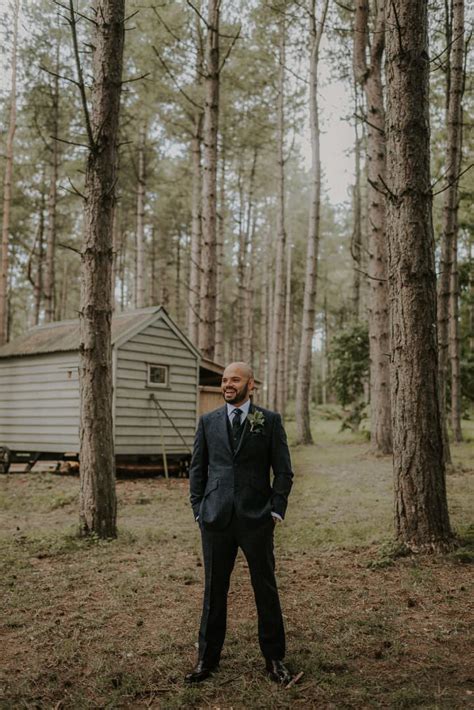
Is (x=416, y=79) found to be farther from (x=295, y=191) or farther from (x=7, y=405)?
(x=295, y=191)

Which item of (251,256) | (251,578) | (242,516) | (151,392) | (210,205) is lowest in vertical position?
(251,578)

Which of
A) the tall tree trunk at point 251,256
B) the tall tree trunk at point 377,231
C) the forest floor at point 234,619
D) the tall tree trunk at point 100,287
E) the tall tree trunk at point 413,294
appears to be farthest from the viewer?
the tall tree trunk at point 251,256

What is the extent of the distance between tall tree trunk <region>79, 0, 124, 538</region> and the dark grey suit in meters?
3.37

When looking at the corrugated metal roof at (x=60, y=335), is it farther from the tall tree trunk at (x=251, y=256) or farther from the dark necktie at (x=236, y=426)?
the tall tree trunk at (x=251, y=256)

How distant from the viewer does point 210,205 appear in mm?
12695

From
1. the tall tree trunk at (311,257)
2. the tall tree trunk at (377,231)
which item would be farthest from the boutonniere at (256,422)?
the tall tree trunk at (311,257)

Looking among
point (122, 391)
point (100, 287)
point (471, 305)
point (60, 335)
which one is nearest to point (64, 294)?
point (60, 335)

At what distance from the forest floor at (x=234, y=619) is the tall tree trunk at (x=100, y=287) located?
21.6 inches

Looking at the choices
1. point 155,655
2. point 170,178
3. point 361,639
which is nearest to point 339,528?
point 361,639

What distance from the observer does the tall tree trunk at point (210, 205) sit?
1249 cm

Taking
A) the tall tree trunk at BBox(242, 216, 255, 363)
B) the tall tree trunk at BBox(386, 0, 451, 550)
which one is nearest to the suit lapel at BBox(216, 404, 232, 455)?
the tall tree trunk at BBox(386, 0, 451, 550)

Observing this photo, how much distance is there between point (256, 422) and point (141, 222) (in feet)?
62.4

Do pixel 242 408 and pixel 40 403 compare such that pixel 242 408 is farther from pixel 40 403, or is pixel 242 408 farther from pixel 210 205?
pixel 40 403

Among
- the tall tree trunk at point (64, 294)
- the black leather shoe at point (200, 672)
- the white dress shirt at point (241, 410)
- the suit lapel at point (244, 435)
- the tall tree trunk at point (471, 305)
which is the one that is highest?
the tall tree trunk at point (64, 294)
